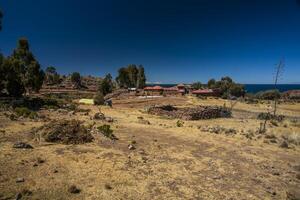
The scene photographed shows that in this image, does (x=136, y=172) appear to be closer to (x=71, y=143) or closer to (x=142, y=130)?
(x=71, y=143)

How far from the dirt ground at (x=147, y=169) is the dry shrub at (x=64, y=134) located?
0.75m

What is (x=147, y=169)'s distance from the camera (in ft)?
42.8

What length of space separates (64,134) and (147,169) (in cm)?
723

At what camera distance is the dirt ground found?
34.0 feet

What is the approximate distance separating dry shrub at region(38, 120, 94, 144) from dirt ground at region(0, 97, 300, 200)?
29.3 inches

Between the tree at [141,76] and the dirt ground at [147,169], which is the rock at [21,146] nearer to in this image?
the dirt ground at [147,169]

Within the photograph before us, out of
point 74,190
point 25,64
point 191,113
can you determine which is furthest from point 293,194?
point 25,64

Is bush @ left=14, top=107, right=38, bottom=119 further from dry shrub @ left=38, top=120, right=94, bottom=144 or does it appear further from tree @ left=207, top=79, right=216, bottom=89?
tree @ left=207, top=79, right=216, bottom=89

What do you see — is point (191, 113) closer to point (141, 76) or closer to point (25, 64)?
point (25, 64)

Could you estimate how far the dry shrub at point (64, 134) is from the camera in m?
16.9

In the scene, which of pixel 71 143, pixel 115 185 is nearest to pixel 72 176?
pixel 115 185

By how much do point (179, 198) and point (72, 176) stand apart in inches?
188

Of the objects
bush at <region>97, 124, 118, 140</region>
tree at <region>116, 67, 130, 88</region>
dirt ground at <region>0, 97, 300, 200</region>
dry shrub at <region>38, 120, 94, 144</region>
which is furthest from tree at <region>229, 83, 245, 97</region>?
dry shrub at <region>38, 120, 94, 144</region>

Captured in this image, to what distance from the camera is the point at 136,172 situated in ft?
41.0
